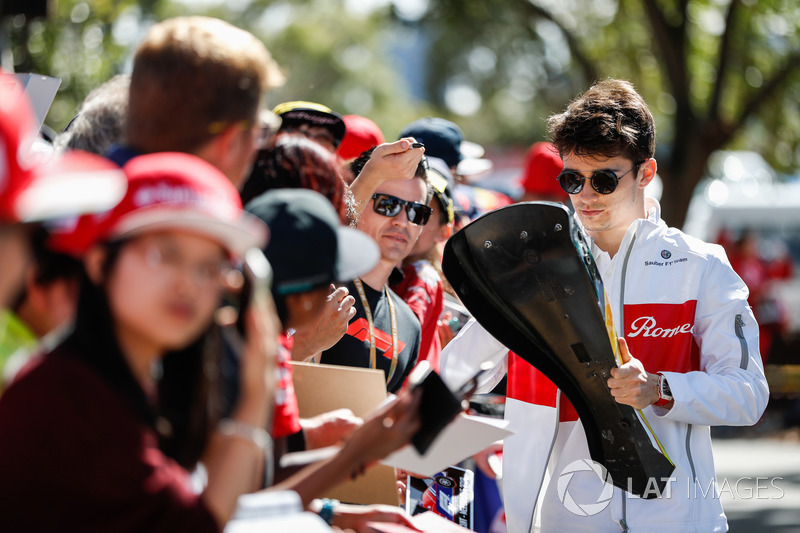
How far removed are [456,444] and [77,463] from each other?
1027 millimetres

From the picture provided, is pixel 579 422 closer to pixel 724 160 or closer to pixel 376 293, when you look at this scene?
pixel 376 293

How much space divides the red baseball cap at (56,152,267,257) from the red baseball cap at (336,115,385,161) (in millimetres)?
3139

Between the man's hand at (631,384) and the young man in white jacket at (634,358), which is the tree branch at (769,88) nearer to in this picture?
the young man in white jacket at (634,358)

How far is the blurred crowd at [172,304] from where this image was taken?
154cm

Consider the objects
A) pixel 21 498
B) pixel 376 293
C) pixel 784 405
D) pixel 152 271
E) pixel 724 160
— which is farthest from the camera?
pixel 724 160

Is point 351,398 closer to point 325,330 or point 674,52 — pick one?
point 325,330

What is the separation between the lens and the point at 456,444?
7.56ft

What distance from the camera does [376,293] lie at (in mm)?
3744

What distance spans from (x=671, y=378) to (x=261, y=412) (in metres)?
1.60

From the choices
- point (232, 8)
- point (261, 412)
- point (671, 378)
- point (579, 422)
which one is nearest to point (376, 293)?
point (579, 422)

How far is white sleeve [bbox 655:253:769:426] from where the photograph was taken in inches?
115

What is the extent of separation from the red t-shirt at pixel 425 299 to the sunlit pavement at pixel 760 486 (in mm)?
3207

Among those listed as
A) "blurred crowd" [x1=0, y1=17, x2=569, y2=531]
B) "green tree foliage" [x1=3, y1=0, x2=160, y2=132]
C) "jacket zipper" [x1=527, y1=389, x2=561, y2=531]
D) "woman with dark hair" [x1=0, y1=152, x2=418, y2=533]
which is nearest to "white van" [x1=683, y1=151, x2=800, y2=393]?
"green tree foliage" [x1=3, y1=0, x2=160, y2=132]

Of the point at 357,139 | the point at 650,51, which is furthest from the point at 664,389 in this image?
the point at 650,51
